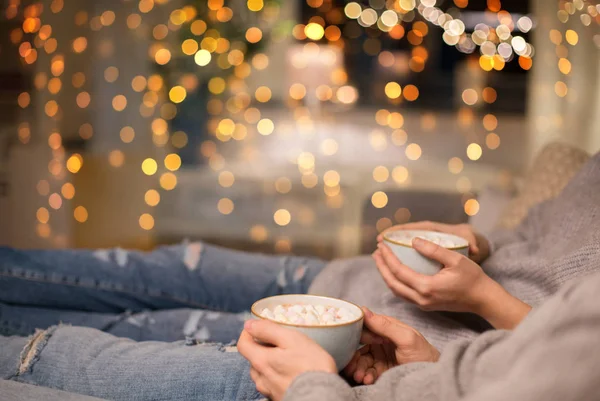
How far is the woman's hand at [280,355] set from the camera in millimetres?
639

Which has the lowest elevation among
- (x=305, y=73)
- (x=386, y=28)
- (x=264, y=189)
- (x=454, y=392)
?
(x=264, y=189)

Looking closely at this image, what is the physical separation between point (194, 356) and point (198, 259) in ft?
1.43

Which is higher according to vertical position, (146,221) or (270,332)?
(270,332)

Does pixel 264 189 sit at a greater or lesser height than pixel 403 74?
lesser

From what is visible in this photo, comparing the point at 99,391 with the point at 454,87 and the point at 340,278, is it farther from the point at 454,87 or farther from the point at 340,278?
the point at 454,87

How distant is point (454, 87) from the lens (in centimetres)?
395

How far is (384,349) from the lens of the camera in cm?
84

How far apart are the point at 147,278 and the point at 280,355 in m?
0.64

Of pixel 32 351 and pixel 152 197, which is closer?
pixel 32 351

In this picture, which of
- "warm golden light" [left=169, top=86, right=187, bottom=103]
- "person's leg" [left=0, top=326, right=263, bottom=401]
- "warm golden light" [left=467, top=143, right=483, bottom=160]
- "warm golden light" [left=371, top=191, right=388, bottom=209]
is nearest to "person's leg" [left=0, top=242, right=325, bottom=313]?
"person's leg" [left=0, top=326, right=263, bottom=401]

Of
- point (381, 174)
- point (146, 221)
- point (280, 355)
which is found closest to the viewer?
point (280, 355)

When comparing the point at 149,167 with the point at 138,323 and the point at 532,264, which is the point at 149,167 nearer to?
the point at 138,323

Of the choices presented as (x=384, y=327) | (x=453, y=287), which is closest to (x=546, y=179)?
(x=453, y=287)

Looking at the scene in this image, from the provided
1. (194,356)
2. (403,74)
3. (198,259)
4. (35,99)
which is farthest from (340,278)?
(403,74)
